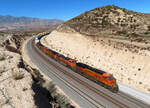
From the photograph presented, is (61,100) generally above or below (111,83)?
A: below

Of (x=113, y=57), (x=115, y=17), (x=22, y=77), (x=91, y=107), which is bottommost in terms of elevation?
(x=91, y=107)

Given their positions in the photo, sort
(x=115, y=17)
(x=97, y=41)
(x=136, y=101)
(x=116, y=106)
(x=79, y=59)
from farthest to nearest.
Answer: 1. (x=115, y=17)
2. (x=97, y=41)
3. (x=79, y=59)
4. (x=136, y=101)
5. (x=116, y=106)

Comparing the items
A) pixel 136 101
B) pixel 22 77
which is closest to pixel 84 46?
pixel 136 101

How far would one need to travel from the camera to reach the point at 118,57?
112 feet

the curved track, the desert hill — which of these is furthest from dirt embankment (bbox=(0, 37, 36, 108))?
the desert hill

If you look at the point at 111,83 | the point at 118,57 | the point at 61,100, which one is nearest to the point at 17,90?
the point at 61,100

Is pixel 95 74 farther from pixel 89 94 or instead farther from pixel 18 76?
pixel 18 76

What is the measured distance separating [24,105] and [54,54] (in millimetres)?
27305

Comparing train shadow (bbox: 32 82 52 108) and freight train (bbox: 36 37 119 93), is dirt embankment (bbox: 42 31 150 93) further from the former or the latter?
train shadow (bbox: 32 82 52 108)

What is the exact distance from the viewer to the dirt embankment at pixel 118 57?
24.7 m

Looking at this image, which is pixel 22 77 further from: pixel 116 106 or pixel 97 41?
pixel 97 41

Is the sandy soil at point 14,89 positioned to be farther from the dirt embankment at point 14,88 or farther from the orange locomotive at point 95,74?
the orange locomotive at point 95,74

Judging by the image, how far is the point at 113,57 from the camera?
34.7 m

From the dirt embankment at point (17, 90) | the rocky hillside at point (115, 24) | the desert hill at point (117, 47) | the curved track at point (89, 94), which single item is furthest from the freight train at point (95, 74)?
the rocky hillside at point (115, 24)
